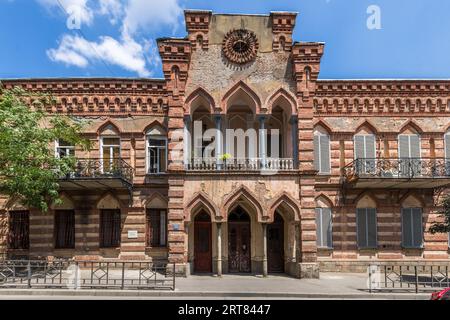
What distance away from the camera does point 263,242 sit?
786 inches

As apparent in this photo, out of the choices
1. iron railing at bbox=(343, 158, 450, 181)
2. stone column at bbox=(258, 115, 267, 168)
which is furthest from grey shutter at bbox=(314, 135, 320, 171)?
stone column at bbox=(258, 115, 267, 168)

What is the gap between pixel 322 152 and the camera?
2209 cm

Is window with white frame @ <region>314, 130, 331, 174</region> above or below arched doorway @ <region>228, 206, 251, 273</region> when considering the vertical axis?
above

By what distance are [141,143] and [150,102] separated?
7.55ft

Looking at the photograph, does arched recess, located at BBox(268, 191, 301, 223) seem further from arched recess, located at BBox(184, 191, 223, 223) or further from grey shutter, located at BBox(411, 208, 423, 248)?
grey shutter, located at BBox(411, 208, 423, 248)

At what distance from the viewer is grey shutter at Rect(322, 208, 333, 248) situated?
21.4 meters

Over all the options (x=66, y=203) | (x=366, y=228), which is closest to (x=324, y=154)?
(x=366, y=228)

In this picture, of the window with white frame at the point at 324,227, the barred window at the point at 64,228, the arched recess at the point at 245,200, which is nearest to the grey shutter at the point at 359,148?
the window with white frame at the point at 324,227

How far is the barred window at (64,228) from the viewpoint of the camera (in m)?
21.5

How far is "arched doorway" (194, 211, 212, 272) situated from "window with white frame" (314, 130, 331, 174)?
6.62 metres

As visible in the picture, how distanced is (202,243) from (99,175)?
6.37 m

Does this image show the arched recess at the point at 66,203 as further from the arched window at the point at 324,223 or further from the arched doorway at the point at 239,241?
the arched window at the point at 324,223

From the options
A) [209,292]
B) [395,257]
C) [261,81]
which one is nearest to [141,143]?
[261,81]

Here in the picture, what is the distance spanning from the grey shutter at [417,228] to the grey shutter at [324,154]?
16.7ft
